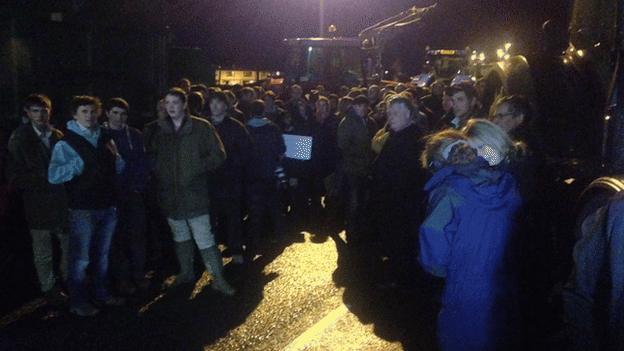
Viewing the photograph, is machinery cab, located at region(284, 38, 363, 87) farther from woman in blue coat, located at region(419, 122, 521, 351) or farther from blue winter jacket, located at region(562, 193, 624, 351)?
blue winter jacket, located at region(562, 193, 624, 351)

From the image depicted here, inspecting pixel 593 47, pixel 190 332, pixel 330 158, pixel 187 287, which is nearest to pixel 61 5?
pixel 330 158

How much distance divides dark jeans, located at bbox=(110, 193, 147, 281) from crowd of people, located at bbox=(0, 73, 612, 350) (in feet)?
0.04

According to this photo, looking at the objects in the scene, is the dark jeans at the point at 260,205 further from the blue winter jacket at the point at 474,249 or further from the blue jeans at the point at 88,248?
the blue winter jacket at the point at 474,249

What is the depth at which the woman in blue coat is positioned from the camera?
3105mm

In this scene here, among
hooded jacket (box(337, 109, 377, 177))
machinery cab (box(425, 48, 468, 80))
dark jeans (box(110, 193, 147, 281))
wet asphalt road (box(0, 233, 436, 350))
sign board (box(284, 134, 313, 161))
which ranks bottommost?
wet asphalt road (box(0, 233, 436, 350))

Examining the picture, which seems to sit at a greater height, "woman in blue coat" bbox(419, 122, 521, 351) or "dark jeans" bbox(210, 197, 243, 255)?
"woman in blue coat" bbox(419, 122, 521, 351)

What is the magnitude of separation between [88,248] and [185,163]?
1092mm

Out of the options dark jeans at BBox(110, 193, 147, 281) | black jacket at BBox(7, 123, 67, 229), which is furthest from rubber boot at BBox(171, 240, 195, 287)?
black jacket at BBox(7, 123, 67, 229)

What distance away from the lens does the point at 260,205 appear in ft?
25.9

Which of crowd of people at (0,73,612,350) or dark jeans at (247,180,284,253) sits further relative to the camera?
dark jeans at (247,180,284,253)

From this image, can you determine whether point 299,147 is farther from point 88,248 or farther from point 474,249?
point 474,249

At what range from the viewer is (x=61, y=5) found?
1155 centimetres

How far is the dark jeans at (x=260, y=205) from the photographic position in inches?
309

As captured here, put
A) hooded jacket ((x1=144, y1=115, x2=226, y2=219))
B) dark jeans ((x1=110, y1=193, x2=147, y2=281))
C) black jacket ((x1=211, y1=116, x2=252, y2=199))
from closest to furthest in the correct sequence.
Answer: hooded jacket ((x1=144, y1=115, x2=226, y2=219)), dark jeans ((x1=110, y1=193, x2=147, y2=281)), black jacket ((x1=211, y1=116, x2=252, y2=199))
